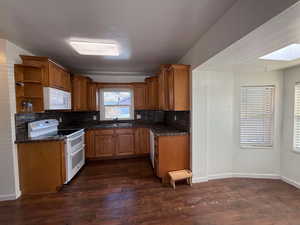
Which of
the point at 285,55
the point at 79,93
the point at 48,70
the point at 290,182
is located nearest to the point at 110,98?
the point at 79,93

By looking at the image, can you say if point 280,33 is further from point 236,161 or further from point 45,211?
point 45,211

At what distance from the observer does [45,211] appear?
6.28 feet

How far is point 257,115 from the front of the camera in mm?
2781

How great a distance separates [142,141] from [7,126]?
2715 millimetres

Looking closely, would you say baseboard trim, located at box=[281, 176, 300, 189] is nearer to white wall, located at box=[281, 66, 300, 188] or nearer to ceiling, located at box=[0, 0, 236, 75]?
white wall, located at box=[281, 66, 300, 188]

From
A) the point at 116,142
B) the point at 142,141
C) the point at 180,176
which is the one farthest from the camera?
the point at 142,141

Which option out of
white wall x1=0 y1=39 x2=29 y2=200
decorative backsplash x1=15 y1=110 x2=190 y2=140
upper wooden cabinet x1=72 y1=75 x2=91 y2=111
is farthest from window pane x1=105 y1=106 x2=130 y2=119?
white wall x1=0 y1=39 x2=29 y2=200

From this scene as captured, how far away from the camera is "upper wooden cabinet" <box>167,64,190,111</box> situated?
2.57 metres

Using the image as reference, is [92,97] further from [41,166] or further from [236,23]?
[236,23]

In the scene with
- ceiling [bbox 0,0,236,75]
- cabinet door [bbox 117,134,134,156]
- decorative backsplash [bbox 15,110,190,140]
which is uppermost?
ceiling [bbox 0,0,236,75]

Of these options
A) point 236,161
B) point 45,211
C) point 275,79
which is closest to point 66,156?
point 45,211

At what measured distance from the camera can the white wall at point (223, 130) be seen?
102 inches

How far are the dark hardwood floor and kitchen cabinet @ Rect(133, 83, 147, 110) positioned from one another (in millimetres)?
2203

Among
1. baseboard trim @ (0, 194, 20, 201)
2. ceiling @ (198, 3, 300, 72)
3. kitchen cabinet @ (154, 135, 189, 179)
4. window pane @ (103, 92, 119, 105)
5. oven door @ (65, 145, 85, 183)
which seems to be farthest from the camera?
window pane @ (103, 92, 119, 105)
